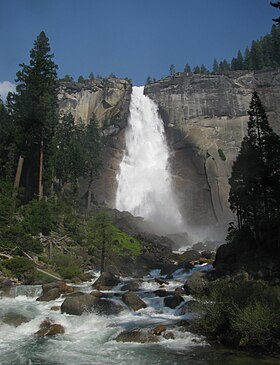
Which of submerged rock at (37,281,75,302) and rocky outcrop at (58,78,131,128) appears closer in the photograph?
submerged rock at (37,281,75,302)

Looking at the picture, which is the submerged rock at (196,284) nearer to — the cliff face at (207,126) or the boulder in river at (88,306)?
the boulder in river at (88,306)

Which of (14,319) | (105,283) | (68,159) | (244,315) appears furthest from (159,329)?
(68,159)

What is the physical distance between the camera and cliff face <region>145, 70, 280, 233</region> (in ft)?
227

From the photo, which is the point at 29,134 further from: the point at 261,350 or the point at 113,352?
the point at 261,350

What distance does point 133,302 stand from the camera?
20359 mm

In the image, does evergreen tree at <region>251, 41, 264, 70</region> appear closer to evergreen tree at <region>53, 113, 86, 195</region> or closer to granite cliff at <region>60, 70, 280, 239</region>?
granite cliff at <region>60, 70, 280, 239</region>

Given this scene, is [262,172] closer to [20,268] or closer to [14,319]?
[20,268]

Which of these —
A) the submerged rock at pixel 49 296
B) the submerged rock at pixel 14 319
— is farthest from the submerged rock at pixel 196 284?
the submerged rock at pixel 14 319

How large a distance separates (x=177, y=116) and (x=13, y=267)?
5884cm

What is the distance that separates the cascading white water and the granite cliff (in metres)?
1.53

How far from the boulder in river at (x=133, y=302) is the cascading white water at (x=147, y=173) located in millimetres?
40600

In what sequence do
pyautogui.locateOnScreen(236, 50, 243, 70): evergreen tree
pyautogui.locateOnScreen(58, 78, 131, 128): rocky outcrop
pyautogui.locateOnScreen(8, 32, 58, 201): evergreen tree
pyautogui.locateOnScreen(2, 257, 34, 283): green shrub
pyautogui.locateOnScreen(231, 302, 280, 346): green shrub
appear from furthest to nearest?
pyautogui.locateOnScreen(236, 50, 243, 70): evergreen tree
pyautogui.locateOnScreen(58, 78, 131, 128): rocky outcrop
pyautogui.locateOnScreen(8, 32, 58, 201): evergreen tree
pyautogui.locateOnScreen(2, 257, 34, 283): green shrub
pyautogui.locateOnScreen(231, 302, 280, 346): green shrub

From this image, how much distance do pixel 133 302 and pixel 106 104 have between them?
69813mm

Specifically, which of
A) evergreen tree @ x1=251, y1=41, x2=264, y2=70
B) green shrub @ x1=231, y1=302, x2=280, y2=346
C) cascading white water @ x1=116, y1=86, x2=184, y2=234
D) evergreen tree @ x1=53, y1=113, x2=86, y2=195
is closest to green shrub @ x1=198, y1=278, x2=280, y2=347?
green shrub @ x1=231, y1=302, x2=280, y2=346
